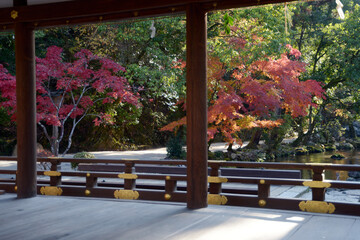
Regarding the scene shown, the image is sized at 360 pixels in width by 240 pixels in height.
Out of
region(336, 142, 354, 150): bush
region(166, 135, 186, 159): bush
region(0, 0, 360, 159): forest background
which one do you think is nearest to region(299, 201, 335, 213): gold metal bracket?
region(0, 0, 360, 159): forest background

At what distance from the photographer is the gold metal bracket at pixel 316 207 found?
17.2 feet

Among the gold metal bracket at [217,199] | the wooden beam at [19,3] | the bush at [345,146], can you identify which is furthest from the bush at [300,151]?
the wooden beam at [19,3]

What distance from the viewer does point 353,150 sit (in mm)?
21375

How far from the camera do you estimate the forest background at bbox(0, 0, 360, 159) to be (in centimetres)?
1185

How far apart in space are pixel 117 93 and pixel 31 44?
5.48 metres

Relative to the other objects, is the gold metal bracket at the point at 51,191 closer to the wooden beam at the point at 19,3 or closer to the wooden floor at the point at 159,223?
the wooden floor at the point at 159,223

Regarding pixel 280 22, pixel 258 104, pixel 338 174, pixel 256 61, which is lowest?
pixel 338 174

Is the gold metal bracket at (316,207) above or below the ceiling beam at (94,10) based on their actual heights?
below

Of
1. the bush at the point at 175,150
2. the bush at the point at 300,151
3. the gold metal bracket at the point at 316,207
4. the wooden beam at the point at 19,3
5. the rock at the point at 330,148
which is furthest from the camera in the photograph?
the rock at the point at 330,148

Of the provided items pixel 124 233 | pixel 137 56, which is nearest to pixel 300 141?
pixel 137 56

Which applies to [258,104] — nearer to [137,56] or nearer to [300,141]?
[137,56]

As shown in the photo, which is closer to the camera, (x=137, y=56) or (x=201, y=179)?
(x=201, y=179)

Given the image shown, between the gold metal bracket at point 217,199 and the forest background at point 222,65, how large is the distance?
12.3ft

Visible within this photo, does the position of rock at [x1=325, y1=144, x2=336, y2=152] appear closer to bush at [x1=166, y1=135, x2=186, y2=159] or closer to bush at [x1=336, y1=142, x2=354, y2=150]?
bush at [x1=336, y1=142, x2=354, y2=150]
